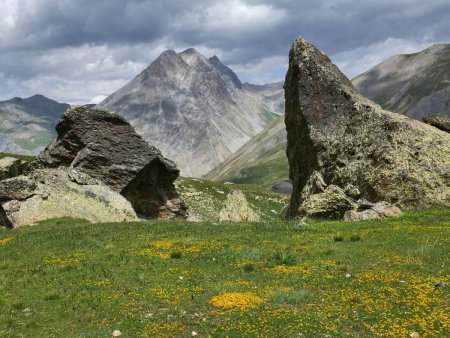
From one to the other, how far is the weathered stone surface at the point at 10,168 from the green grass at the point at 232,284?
1343 inches

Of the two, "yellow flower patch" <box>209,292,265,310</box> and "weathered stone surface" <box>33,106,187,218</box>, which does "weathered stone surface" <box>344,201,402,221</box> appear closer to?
"yellow flower patch" <box>209,292,265,310</box>

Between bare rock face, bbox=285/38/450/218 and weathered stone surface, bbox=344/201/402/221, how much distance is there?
1.83 metres

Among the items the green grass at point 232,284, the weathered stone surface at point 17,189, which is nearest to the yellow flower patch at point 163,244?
the green grass at point 232,284

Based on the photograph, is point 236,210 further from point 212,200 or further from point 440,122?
point 212,200

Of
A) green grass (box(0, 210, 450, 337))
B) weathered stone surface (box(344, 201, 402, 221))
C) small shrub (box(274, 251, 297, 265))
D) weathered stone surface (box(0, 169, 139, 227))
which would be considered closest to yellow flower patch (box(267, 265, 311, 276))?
green grass (box(0, 210, 450, 337))

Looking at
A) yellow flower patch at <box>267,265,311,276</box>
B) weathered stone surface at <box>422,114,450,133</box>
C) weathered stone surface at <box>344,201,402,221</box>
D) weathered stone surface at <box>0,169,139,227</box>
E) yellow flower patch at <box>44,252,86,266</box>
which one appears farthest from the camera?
weathered stone surface at <box>422,114,450,133</box>

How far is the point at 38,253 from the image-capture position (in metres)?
31.1

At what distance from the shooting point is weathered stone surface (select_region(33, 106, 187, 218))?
58.2 metres

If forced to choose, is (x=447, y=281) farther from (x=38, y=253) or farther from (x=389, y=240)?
(x=38, y=253)

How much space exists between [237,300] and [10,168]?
57097mm

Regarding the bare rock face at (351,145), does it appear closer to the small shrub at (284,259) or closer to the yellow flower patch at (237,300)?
the small shrub at (284,259)

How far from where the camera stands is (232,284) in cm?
2220

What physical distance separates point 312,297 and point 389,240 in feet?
39.0

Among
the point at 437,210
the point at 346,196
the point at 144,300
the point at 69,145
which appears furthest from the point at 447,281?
the point at 69,145
